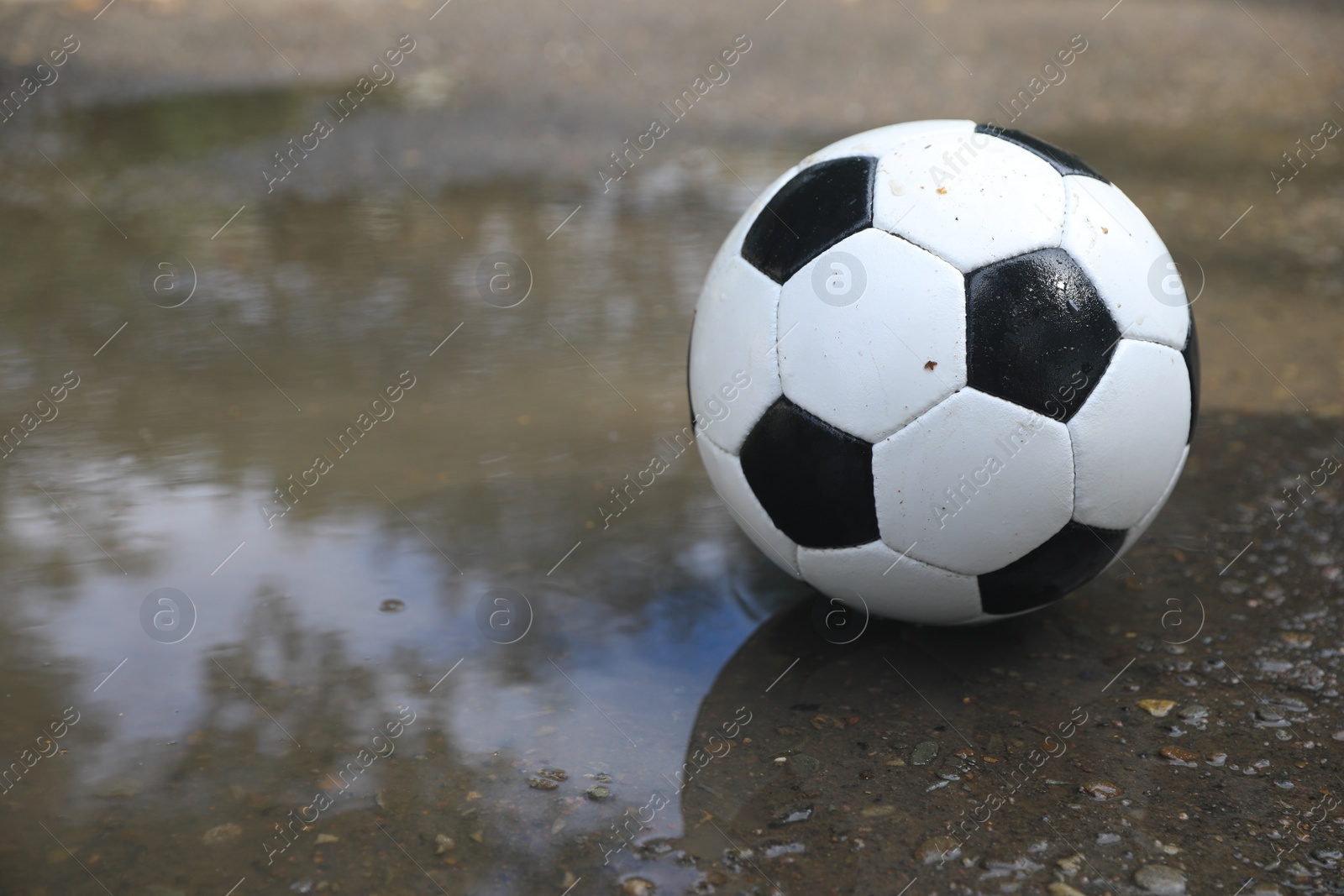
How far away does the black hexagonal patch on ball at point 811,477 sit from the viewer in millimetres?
2648

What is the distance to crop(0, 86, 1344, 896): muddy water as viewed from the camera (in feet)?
7.93

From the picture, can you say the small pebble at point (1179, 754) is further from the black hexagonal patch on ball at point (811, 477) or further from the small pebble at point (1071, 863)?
the black hexagonal patch on ball at point (811, 477)

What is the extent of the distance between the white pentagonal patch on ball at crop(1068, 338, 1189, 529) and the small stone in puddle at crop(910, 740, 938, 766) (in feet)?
2.07

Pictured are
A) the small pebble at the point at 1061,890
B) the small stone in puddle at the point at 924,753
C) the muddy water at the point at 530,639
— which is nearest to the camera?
the small pebble at the point at 1061,890

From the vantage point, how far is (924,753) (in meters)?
2.66

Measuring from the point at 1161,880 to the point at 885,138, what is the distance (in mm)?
1777

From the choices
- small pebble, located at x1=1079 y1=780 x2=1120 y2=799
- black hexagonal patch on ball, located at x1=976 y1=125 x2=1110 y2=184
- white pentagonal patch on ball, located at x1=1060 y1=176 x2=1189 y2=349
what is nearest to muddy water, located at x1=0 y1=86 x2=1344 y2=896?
small pebble, located at x1=1079 y1=780 x2=1120 y2=799

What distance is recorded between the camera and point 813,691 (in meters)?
2.90

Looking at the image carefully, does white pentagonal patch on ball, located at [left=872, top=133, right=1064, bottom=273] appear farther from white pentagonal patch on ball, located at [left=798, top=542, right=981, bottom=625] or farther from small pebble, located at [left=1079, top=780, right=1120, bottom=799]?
small pebble, located at [left=1079, top=780, right=1120, bottom=799]

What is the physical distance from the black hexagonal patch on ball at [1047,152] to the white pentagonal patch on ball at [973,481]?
67 cm

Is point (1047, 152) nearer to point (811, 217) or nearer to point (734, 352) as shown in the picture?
point (811, 217)

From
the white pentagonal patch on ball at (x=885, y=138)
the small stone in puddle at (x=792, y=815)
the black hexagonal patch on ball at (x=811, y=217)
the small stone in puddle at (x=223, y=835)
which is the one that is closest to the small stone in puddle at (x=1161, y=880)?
the small stone in puddle at (x=792, y=815)

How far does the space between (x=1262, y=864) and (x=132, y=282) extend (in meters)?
5.07

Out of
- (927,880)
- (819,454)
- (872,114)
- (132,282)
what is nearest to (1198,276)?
(872,114)
